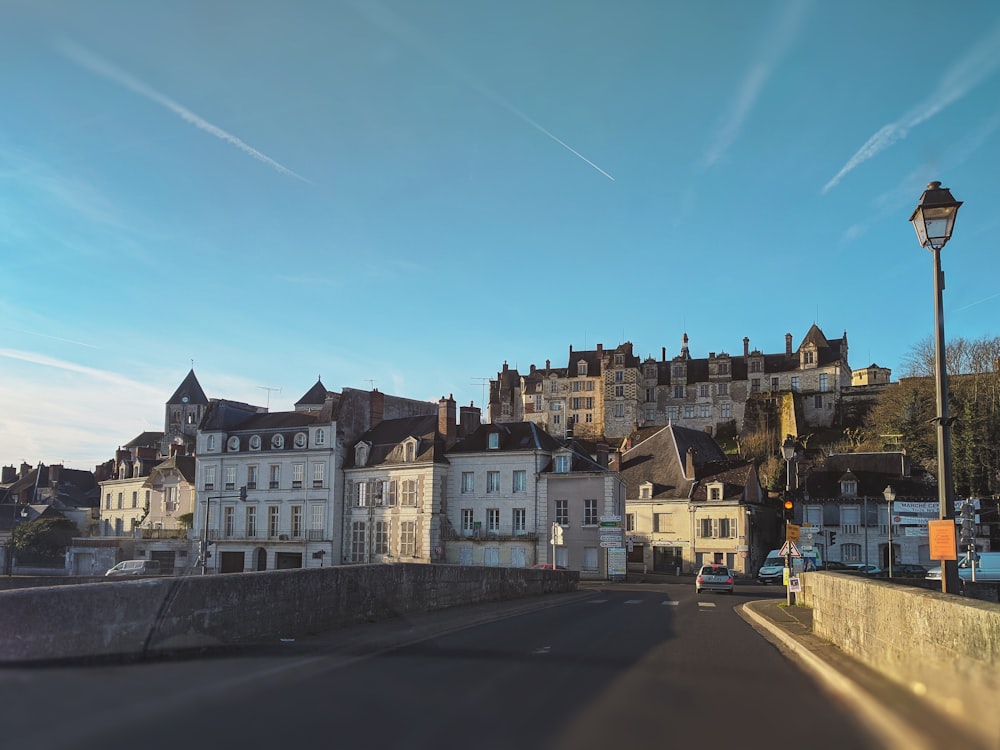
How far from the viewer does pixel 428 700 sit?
8320mm

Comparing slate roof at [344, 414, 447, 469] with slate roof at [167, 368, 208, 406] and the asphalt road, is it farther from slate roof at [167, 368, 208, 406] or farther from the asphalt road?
slate roof at [167, 368, 208, 406]

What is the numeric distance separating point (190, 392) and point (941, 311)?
487 ft

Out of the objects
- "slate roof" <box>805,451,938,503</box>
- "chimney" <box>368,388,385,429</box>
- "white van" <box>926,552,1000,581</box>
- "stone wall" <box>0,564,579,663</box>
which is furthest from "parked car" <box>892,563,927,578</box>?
"stone wall" <box>0,564,579,663</box>

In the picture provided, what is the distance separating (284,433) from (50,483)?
4513 centimetres

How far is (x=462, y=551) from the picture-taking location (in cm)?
5428

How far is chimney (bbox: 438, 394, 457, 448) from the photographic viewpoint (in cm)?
5641

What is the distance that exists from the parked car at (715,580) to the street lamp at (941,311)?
2584 centimetres

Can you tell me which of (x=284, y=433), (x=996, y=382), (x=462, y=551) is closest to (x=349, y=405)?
(x=284, y=433)

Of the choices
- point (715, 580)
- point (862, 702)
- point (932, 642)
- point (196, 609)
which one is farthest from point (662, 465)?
point (862, 702)

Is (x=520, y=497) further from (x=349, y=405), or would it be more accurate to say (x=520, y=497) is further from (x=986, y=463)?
(x=986, y=463)

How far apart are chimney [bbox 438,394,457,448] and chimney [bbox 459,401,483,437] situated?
144 cm

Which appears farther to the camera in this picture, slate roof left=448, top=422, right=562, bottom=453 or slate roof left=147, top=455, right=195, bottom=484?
slate roof left=147, top=455, right=195, bottom=484

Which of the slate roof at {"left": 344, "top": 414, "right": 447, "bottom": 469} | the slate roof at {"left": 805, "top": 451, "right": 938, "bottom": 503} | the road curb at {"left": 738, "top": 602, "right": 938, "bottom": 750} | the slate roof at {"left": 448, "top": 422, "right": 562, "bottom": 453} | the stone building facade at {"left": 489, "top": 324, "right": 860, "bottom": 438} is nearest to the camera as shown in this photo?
the road curb at {"left": 738, "top": 602, "right": 938, "bottom": 750}

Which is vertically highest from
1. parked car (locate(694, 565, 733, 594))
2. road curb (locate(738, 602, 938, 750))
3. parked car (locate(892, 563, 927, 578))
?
A: road curb (locate(738, 602, 938, 750))
